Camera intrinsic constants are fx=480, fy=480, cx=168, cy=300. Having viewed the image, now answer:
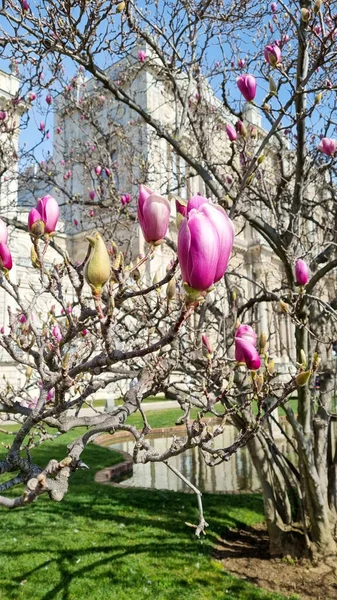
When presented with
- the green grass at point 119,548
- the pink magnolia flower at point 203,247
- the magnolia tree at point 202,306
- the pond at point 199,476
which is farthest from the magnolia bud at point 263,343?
the pond at point 199,476

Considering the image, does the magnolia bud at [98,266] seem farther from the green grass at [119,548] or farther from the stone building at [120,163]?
the green grass at [119,548]

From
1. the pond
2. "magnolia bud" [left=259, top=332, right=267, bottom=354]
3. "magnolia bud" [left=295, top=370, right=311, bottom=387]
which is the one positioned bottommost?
the pond

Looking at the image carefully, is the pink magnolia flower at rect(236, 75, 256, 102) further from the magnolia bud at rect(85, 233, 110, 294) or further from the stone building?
the magnolia bud at rect(85, 233, 110, 294)

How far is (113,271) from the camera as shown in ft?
4.68

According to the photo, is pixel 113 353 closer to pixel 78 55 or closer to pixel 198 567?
pixel 78 55

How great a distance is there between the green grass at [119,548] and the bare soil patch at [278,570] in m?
0.17

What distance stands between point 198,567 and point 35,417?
381 centimetres

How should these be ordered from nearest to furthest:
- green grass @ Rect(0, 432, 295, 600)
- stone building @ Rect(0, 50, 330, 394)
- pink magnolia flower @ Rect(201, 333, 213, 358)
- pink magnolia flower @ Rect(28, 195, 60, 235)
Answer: pink magnolia flower @ Rect(28, 195, 60, 235) < pink magnolia flower @ Rect(201, 333, 213, 358) < green grass @ Rect(0, 432, 295, 600) < stone building @ Rect(0, 50, 330, 394)

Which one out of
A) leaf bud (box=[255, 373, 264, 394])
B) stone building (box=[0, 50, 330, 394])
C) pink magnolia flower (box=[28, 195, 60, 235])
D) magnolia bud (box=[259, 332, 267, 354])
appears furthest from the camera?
stone building (box=[0, 50, 330, 394])

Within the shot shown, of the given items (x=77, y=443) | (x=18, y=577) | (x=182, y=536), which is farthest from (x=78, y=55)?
(x=182, y=536)

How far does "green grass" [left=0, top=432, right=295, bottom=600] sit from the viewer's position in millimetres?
4012

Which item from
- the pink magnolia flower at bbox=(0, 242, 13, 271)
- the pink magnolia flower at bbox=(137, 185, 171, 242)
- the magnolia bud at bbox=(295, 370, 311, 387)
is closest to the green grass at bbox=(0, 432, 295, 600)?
the magnolia bud at bbox=(295, 370, 311, 387)

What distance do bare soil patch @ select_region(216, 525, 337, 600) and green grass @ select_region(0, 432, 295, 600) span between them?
17 centimetres

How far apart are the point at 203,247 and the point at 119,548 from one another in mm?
4618
